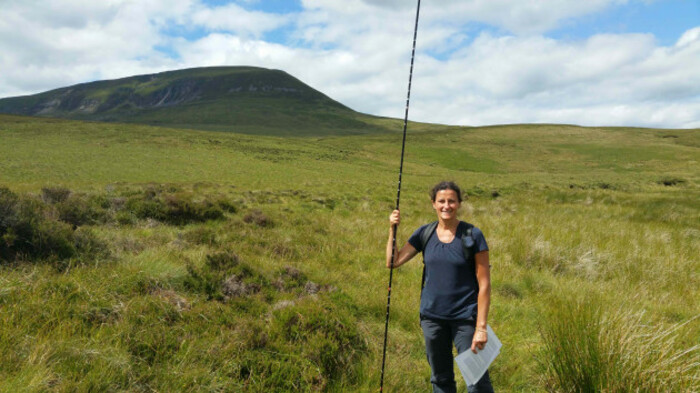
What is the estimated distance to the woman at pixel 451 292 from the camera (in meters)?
3.21

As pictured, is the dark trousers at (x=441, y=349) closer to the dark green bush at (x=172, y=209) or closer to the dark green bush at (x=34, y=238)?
the dark green bush at (x=34, y=238)

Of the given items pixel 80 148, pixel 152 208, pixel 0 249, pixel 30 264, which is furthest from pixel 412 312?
pixel 80 148

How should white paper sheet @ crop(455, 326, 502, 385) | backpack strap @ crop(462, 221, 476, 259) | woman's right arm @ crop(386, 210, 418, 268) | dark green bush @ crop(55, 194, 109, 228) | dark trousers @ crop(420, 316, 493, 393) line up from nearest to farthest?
white paper sheet @ crop(455, 326, 502, 385)
backpack strap @ crop(462, 221, 476, 259)
dark trousers @ crop(420, 316, 493, 393)
woman's right arm @ crop(386, 210, 418, 268)
dark green bush @ crop(55, 194, 109, 228)

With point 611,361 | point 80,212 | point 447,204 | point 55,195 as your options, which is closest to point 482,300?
point 447,204

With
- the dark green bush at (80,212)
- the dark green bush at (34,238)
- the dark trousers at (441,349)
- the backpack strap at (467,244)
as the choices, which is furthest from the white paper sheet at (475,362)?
the dark green bush at (80,212)

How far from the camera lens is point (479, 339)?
9.87 ft

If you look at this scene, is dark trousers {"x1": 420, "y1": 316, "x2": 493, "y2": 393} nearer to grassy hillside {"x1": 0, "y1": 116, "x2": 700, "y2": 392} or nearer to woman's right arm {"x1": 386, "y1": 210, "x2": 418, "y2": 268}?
grassy hillside {"x1": 0, "y1": 116, "x2": 700, "y2": 392}

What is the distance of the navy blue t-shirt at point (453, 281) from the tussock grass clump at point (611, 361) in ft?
3.23

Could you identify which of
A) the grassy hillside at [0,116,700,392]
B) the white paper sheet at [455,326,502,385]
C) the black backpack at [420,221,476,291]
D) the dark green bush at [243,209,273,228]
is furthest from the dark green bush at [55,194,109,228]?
the white paper sheet at [455,326,502,385]

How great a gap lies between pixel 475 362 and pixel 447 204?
55.6 inches

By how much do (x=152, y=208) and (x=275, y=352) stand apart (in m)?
8.36

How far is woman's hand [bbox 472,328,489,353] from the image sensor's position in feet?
9.87

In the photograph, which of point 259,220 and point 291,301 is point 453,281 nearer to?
point 291,301

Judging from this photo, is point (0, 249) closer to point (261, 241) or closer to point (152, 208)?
point (261, 241)
